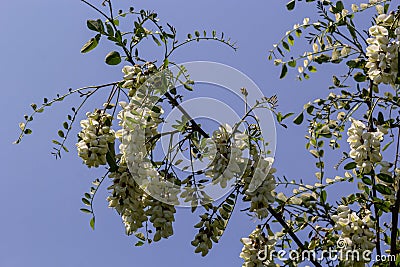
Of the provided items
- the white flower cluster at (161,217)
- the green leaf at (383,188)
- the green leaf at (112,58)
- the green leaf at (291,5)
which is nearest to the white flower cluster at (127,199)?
the white flower cluster at (161,217)

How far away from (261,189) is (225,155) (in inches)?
5.3

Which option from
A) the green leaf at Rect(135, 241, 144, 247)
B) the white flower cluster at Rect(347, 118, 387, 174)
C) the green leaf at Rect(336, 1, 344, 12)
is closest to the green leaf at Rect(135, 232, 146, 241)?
the green leaf at Rect(135, 241, 144, 247)

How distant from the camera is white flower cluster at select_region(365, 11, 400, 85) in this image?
5.00 ft

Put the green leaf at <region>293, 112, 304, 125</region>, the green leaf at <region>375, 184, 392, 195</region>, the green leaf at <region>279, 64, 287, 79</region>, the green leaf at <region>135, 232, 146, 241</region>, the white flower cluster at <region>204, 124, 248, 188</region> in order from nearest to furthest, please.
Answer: the white flower cluster at <region>204, 124, 248, 188</region>
the green leaf at <region>375, 184, 392, 195</region>
the green leaf at <region>135, 232, 146, 241</region>
the green leaf at <region>293, 112, 304, 125</region>
the green leaf at <region>279, 64, 287, 79</region>

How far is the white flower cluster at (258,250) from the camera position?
1.64 m

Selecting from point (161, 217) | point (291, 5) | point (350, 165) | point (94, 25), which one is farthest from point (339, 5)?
point (161, 217)

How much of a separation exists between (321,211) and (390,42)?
0.58 m

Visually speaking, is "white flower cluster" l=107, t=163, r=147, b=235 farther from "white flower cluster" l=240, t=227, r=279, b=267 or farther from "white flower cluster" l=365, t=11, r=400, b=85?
"white flower cluster" l=365, t=11, r=400, b=85

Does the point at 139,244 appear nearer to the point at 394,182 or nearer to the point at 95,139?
the point at 95,139

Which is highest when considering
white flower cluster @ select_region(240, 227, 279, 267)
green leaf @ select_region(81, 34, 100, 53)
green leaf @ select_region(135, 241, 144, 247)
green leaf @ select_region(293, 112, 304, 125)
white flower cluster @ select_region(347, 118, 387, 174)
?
green leaf @ select_region(293, 112, 304, 125)

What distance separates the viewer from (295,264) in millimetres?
1761

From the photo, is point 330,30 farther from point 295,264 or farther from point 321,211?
point 295,264

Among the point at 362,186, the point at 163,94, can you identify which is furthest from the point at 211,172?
the point at 362,186

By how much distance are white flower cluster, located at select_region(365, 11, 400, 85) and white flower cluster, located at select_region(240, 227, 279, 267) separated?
22.2 inches
